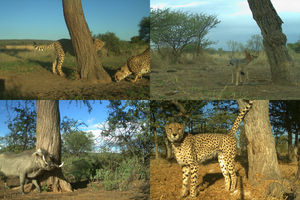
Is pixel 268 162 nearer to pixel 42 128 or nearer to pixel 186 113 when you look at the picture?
pixel 186 113

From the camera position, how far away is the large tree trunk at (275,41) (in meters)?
6.43

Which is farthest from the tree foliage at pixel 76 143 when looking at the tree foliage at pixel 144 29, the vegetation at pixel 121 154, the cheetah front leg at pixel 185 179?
the tree foliage at pixel 144 29

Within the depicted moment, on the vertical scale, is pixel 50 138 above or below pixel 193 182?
above

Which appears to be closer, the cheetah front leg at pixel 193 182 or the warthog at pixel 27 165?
the cheetah front leg at pixel 193 182

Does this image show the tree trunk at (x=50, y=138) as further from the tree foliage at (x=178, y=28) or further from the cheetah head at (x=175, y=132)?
the tree foliage at (x=178, y=28)

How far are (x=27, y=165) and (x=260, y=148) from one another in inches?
171

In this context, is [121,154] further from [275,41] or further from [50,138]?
[275,41]

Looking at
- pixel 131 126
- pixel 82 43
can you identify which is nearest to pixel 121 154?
pixel 131 126

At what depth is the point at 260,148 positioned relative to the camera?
4.23 meters

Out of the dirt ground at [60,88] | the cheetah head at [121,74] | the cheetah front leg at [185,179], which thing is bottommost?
the cheetah front leg at [185,179]

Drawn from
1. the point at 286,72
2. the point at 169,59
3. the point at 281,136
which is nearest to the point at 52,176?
the point at 286,72

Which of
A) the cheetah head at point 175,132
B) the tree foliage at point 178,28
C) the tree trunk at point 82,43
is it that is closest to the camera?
the cheetah head at point 175,132

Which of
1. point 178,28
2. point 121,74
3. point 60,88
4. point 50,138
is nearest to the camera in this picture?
point 50,138

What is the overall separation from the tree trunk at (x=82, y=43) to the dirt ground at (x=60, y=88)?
1.06 ft
